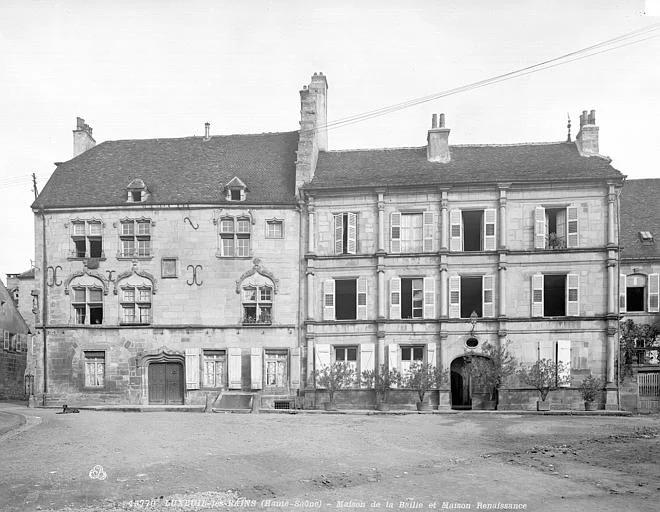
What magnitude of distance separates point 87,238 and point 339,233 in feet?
38.2

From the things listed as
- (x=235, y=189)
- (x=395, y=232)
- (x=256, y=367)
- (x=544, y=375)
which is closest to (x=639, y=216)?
(x=544, y=375)

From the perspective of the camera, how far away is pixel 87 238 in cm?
3125

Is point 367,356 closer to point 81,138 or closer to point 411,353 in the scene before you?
point 411,353

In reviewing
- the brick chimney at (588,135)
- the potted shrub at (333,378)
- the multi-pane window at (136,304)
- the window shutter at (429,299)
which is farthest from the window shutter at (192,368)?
the brick chimney at (588,135)

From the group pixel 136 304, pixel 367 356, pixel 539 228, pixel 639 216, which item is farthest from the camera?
pixel 639 216

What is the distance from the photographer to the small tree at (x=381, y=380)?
94.8 ft

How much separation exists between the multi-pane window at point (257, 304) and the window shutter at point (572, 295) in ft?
42.3

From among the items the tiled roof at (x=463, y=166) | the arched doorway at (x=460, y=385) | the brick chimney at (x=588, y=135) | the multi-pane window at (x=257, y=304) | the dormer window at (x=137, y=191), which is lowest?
the arched doorway at (x=460, y=385)

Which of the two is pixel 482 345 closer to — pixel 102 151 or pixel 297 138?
pixel 297 138

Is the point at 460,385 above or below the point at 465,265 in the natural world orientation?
below

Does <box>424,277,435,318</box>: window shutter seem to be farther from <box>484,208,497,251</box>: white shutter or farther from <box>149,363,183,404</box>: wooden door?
<box>149,363,183,404</box>: wooden door

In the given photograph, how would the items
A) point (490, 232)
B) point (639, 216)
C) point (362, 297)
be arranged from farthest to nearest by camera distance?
point (639, 216), point (362, 297), point (490, 232)

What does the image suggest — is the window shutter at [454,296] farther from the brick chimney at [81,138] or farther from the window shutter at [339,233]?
the brick chimney at [81,138]

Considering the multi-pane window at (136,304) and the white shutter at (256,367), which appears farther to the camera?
the multi-pane window at (136,304)
